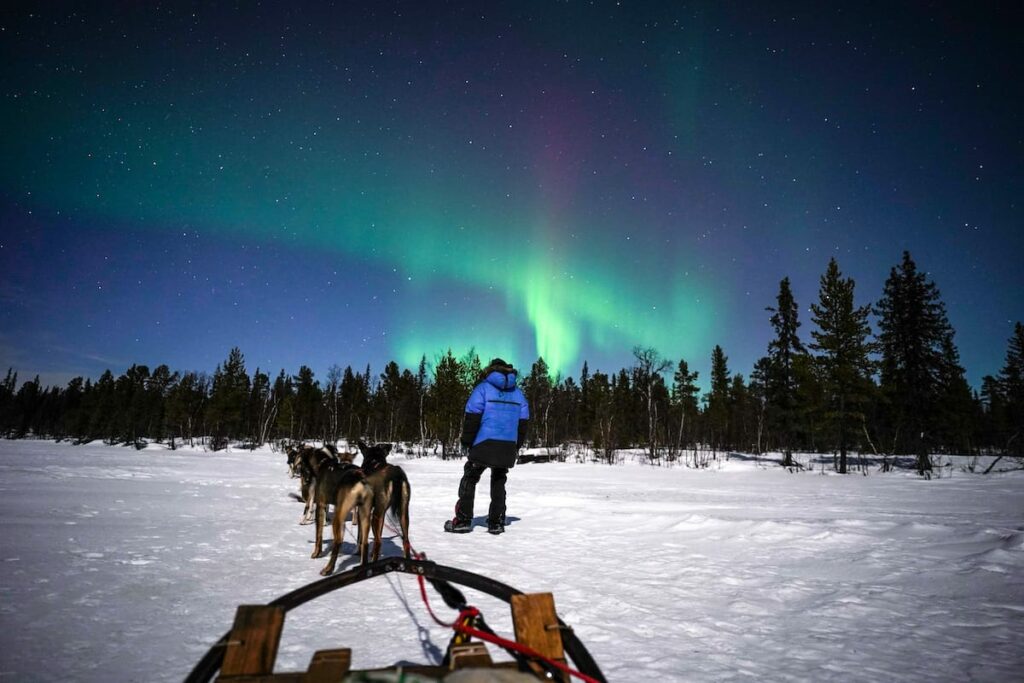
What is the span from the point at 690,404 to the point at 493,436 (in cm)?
6700

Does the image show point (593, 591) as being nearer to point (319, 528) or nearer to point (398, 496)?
point (398, 496)

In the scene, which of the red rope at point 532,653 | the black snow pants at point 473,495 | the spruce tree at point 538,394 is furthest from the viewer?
the spruce tree at point 538,394

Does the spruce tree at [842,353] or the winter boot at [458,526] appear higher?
the spruce tree at [842,353]

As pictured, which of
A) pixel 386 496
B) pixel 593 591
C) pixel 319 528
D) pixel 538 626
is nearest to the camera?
pixel 538 626

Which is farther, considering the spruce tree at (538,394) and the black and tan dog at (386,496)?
the spruce tree at (538,394)

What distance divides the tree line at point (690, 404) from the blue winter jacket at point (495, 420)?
70.1ft

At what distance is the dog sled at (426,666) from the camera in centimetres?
113

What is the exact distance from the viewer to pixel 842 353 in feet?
93.4

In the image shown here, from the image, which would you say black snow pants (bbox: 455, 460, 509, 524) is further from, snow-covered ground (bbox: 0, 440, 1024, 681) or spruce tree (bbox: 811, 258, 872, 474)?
spruce tree (bbox: 811, 258, 872, 474)

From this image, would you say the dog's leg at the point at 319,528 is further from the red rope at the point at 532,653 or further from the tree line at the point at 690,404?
the tree line at the point at 690,404

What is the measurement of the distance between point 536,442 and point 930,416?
44.2m

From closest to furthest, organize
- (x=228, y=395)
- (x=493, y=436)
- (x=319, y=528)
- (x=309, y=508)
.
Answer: (x=319, y=528) → (x=493, y=436) → (x=309, y=508) → (x=228, y=395)

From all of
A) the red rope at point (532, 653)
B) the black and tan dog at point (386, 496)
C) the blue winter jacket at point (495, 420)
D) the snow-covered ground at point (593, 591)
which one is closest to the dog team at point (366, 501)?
the black and tan dog at point (386, 496)

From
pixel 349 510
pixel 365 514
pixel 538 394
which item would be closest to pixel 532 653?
pixel 365 514
